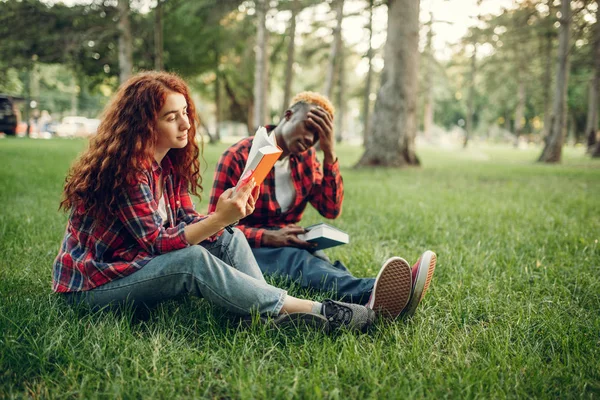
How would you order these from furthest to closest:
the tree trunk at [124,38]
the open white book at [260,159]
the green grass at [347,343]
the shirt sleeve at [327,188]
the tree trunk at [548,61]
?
the tree trunk at [548,61], the tree trunk at [124,38], the shirt sleeve at [327,188], the open white book at [260,159], the green grass at [347,343]

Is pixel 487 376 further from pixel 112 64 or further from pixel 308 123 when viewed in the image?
pixel 112 64

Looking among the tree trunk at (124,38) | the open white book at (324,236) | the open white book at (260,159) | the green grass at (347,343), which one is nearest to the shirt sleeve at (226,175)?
the open white book at (324,236)

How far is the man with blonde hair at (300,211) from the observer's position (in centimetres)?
225

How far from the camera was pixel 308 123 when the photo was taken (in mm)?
2820

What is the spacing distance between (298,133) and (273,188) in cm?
43

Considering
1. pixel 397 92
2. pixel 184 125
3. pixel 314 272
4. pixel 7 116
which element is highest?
pixel 397 92

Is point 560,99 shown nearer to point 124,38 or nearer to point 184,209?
point 124,38

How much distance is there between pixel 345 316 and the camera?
84.0 inches

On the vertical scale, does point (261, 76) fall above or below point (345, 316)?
above

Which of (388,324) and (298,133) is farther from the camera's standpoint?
(298,133)

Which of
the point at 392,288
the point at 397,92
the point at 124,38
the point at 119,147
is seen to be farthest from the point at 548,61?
the point at 119,147

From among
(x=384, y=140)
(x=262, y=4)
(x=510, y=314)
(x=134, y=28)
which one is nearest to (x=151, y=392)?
(x=510, y=314)

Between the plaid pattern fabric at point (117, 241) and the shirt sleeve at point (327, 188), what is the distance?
1347 millimetres

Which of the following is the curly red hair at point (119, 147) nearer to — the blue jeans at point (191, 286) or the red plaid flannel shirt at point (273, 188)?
the blue jeans at point (191, 286)
